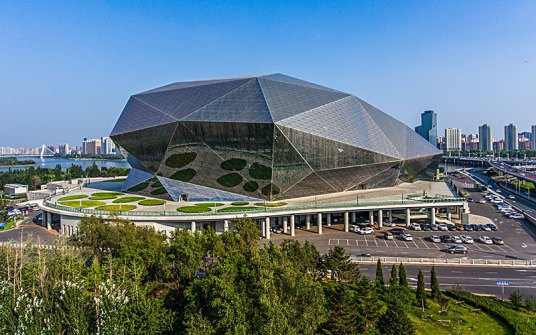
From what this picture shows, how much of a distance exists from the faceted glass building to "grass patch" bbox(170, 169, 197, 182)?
0.18 metres

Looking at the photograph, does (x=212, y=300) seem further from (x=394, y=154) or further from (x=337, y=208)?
(x=394, y=154)

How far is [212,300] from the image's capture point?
1722 cm

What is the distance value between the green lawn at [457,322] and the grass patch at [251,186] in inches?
1170

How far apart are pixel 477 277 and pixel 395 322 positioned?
16.2 meters

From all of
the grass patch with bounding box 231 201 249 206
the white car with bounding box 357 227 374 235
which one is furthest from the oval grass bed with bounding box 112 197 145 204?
the white car with bounding box 357 227 374 235

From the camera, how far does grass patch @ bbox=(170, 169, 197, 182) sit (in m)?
50.5

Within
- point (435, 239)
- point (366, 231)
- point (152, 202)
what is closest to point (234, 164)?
point (152, 202)

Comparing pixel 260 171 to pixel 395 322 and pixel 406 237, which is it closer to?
pixel 406 237

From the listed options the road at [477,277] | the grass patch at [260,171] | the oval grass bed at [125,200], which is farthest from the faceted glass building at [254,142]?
the road at [477,277]

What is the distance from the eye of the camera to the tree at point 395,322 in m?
17.4

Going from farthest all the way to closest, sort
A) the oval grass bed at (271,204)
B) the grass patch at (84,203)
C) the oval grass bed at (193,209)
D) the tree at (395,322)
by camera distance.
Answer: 1. the grass patch at (84,203)
2. the oval grass bed at (271,204)
3. the oval grass bed at (193,209)
4. the tree at (395,322)

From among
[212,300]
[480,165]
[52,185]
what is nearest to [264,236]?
[212,300]

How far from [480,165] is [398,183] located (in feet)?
431

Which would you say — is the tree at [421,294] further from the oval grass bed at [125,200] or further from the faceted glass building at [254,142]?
the oval grass bed at [125,200]
